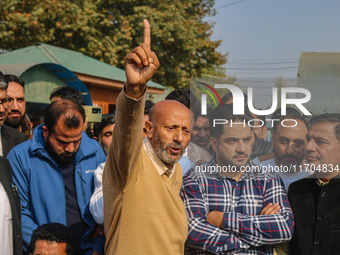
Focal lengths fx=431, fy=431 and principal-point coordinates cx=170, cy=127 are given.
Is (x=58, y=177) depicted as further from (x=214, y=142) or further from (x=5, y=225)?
(x=214, y=142)

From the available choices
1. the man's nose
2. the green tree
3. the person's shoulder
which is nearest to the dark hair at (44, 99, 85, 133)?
the person's shoulder

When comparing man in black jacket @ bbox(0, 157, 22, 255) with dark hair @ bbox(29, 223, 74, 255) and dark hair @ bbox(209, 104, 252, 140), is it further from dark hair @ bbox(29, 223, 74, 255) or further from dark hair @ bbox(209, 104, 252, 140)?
dark hair @ bbox(209, 104, 252, 140)

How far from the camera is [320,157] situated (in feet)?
7.95

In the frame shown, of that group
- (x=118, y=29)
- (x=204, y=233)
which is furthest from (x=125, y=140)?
(x=118, y=29)

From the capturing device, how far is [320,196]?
2.54 metres

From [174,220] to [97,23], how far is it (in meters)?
14.8

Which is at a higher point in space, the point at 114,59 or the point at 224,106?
the point at 114,59

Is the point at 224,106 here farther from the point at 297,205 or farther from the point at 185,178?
the point at 297,205

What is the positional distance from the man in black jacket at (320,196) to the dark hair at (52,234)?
4.63 feet

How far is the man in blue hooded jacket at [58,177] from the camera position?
2.78m

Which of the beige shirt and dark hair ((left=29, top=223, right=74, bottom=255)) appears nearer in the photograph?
the beige shirt

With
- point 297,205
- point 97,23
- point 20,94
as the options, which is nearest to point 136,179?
point 297,205

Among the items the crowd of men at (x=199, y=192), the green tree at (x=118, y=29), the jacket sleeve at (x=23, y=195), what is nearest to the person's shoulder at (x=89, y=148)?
the crowd of men at (x=199, y=192)

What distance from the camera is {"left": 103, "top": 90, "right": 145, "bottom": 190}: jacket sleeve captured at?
1.86 metres
